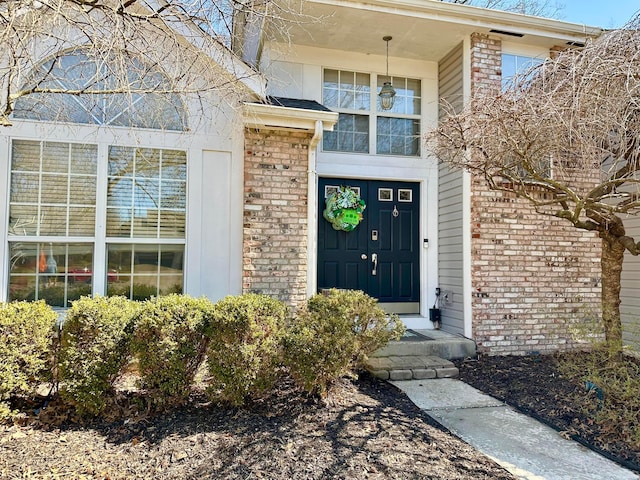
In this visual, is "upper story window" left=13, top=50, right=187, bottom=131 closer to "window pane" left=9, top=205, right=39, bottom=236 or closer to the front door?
"window pane" left=9, top=205, right=39, bottom=236

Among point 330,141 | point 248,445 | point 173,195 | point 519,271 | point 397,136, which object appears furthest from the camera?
point 397,136

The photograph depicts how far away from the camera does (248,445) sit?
2.96 metres

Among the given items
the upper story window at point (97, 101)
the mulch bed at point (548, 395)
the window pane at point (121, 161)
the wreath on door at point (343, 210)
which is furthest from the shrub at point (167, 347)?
the mulch bed at point (548, 395)

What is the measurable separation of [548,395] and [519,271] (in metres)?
1.99

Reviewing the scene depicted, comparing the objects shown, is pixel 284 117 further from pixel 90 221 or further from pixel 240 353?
pixel 240 353

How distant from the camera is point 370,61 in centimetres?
622

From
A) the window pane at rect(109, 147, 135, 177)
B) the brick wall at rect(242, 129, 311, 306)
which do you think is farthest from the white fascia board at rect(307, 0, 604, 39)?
the window pane at rect(109, 147, 135, 177)

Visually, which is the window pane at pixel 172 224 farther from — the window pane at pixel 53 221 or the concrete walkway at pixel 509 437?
the concrete walkway at pixel 509 437

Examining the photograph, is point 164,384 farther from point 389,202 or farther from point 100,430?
point 389,202

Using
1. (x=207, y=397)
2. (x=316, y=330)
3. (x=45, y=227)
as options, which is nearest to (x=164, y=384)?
(x=207, y=397)

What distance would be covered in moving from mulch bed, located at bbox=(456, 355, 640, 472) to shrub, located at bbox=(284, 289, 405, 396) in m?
1.32

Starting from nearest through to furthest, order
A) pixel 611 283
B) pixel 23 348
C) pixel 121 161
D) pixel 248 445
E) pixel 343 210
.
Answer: pixel 248 445, pixel 23 348, pixel 611 283, pixel 121 161, pixel 343 210

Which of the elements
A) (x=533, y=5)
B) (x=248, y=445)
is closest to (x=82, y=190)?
(x=248, y=445)

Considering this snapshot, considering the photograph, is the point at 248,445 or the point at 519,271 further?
the point at 519,271
